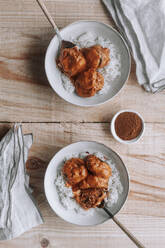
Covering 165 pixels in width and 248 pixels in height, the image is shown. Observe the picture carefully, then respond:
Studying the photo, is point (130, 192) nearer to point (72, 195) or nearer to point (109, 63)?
point (72, 195)

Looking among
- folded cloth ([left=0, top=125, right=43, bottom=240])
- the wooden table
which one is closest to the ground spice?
the wooden table

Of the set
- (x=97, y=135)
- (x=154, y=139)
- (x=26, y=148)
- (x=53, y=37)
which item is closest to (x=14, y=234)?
(x=26, y=148)

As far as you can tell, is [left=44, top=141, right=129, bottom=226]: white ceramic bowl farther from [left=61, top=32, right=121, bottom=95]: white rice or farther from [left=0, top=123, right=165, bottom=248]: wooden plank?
[left=61, top=32, right=121, bottom=95]: white rice

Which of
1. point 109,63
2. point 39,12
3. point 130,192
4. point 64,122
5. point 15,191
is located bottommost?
point 130,192

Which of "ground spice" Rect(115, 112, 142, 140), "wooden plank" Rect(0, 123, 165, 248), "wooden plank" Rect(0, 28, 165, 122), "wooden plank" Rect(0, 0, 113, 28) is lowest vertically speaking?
"wooden plank" Rect(0, 123, 165, 248)

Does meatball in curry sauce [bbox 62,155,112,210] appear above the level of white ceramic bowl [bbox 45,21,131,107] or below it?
below

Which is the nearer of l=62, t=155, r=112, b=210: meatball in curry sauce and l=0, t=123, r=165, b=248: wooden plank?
l=62, t=155, r=112, b=210: meatball in curry sauce

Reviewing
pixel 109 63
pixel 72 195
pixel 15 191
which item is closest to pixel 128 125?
pixel 109 63
